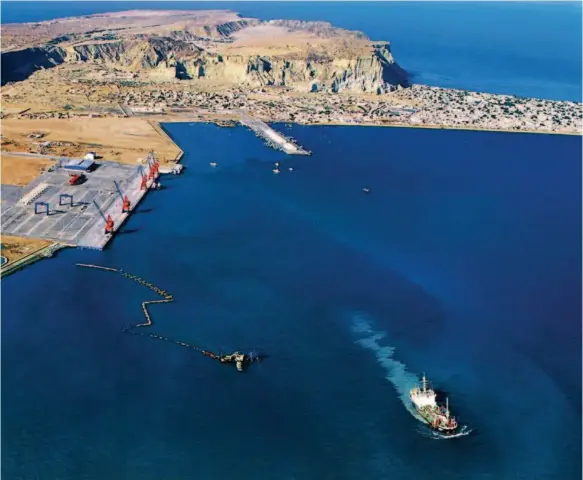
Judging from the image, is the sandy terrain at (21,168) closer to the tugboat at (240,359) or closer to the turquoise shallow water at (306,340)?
the turquoise shallow water at (306,340)

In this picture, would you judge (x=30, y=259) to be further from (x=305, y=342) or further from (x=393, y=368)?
(x=393, y=368)

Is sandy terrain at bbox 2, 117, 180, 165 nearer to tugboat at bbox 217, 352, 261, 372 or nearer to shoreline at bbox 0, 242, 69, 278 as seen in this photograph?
shoreline at bbox 0, 242, 69, 278

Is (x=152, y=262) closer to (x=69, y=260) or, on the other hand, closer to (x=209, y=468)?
(x=69, y=260)

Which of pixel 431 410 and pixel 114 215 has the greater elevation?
pixel 114 215

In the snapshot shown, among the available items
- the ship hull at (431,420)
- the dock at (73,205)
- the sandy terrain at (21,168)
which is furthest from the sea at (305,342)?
the sandy terrain at (21,168)

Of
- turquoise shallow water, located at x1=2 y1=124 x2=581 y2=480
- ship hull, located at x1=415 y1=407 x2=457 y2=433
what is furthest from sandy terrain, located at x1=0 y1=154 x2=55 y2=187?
ship hull, located at x1=415 y1=407 x2=457 y2=433

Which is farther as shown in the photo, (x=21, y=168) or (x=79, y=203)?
(x=21, y=168)

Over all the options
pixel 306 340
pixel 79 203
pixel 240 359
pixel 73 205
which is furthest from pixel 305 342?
pixel 79 203
